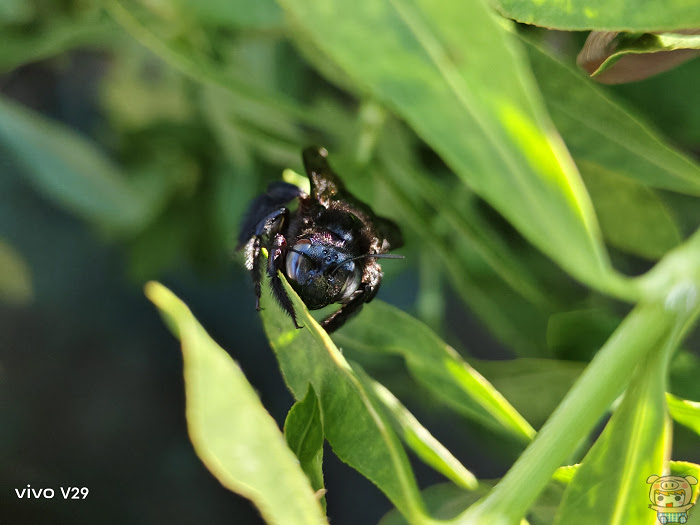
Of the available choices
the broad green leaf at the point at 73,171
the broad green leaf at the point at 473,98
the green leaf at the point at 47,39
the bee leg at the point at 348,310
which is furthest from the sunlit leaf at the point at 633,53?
the broad green leaf at the point at 73,171

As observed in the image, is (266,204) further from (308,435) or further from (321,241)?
(308,435)

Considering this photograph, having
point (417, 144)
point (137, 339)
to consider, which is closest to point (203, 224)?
point (137, 339)

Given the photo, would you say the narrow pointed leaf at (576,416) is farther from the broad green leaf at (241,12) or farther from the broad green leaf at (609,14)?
the broad green leaf at (241,12)

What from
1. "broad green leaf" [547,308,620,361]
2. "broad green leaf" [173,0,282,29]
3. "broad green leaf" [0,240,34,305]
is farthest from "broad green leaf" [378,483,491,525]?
"broad green leaf" [0,240,34,305]

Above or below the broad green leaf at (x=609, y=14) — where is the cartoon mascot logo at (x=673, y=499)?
below

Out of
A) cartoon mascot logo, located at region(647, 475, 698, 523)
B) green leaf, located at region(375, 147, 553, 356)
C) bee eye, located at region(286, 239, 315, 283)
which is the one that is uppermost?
green leaf, located at region(375, 147, 553, 356)

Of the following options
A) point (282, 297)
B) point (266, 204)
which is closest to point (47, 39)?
point (266, 204)

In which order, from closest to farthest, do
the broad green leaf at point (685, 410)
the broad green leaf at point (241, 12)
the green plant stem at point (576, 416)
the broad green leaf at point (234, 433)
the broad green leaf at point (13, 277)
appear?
the broad green leaf at point (234, 433)
the green plant stem at point (576, 416)
the broad green leaf at point (685, 410)
the broad green leaf at point (241, 12)
the broad green leaf at point (13, 277)

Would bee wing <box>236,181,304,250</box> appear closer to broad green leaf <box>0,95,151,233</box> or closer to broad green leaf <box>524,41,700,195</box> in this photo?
broad green leaf <box>524,41,700,195</box>
